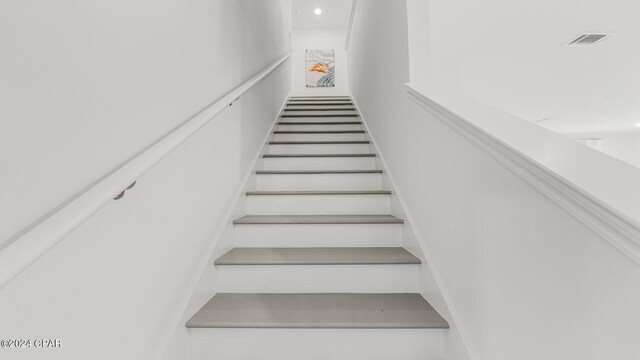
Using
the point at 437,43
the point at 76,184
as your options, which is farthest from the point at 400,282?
the point at 437,43

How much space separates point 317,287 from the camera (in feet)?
4.80

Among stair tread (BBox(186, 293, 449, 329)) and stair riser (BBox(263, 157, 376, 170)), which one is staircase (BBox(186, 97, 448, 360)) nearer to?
stair tread (BBox(186, 293, 449, 329))

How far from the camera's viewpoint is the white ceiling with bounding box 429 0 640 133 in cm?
306

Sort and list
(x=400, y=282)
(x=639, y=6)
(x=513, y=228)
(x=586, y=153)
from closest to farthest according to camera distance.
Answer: (x=586, y=153), (x=513, y=228), (x=400, y=282), (x=639, y=6)

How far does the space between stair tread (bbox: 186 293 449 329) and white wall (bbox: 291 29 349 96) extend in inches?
232

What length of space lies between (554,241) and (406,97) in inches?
43.6

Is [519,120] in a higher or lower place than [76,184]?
higher

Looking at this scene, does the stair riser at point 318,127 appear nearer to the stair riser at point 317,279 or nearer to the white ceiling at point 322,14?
the stair riser at point 317,279

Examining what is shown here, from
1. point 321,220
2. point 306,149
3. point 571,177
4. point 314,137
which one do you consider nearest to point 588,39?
point 314,137

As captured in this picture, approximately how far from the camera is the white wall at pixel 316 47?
682 cm

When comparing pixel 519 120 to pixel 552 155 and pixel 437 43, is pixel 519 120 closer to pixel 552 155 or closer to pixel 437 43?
pixel 552 155

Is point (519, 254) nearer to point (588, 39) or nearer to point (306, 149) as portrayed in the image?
point (306, 149)

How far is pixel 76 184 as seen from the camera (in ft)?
2.26

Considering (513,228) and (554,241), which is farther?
(513,228)
